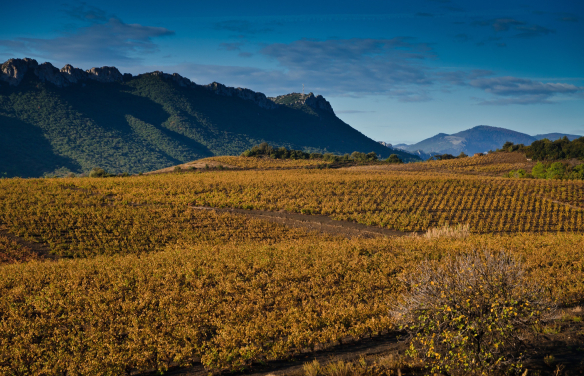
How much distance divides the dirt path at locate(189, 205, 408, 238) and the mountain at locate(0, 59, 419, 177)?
8954 centimetres

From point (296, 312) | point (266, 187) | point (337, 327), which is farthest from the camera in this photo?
point (266, 187)

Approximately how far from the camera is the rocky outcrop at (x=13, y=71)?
148 m

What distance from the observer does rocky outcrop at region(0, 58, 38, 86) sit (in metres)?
148

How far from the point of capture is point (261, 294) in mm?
13141

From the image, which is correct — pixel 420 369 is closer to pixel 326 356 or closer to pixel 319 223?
pixel 326 356

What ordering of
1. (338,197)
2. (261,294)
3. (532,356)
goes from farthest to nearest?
(338,197), (261,294), (532,356)

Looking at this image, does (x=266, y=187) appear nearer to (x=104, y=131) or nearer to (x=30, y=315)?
(x=30, y=315)

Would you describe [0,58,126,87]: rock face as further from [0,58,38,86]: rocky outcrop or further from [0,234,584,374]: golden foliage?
[0,234,584,374]: golden foliage

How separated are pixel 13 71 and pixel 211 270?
18107 centimetres

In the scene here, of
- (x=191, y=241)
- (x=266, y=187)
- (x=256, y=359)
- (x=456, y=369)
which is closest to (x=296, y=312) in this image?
(x=256, y=359)

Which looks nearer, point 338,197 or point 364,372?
point 364,372

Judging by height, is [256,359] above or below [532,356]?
below

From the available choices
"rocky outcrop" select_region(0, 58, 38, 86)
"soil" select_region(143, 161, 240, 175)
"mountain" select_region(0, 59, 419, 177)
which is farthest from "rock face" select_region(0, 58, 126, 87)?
"soil" select_region(143, 161, 240, 175)

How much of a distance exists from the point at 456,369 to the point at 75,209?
3195 centimetres
